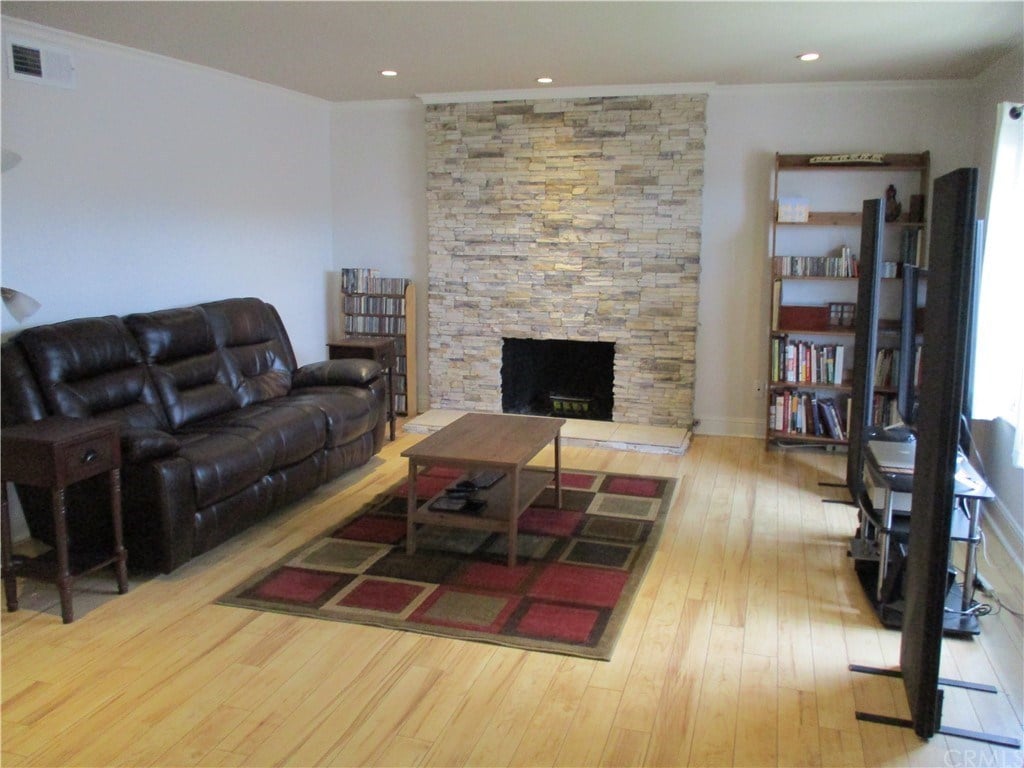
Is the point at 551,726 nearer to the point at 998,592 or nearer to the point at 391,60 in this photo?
the point at 998,592

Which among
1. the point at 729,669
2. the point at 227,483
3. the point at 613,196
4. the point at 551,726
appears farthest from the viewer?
the point at 613,196

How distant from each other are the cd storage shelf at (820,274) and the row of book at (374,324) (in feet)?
9.11

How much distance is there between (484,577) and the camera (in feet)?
12.0

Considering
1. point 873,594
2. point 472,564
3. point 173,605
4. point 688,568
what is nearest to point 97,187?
point 173,605

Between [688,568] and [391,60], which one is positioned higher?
[391,60]

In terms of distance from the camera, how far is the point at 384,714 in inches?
105

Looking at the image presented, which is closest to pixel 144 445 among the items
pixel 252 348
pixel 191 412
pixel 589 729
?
pixel 191 412

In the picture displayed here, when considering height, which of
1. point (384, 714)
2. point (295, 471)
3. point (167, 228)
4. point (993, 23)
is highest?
point (993, 23)

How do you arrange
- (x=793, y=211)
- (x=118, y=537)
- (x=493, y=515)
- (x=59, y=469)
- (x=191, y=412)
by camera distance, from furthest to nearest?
(x=793, y=211), (x=191, y=412), (x=493, y=515), (x=118, y=537), (x=59, y=469)

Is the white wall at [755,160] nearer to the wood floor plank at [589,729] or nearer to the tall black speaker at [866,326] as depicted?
the tall black speaker at [866,326]

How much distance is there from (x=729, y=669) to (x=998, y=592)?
4.67 feet

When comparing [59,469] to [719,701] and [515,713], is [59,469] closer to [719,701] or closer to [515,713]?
[515,713]

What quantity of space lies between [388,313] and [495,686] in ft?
13.6

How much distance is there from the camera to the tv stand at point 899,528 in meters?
3.14
